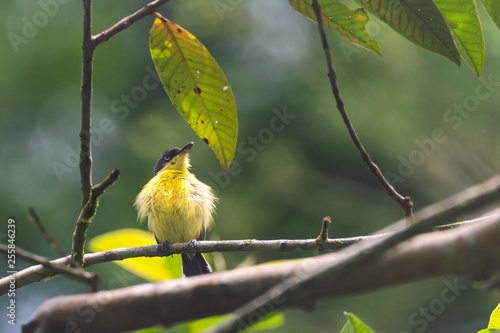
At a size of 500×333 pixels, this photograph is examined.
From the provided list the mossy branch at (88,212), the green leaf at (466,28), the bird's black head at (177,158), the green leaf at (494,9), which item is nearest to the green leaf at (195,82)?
the mossy branch at (88,212)

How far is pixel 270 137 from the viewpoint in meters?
8.33

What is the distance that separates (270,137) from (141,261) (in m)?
5.70

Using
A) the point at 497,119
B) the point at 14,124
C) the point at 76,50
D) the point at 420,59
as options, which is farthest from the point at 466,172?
the point at 14,124

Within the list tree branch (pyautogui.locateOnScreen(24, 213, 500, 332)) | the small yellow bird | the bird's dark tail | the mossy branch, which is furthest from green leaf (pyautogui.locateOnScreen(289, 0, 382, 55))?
the bird's dark tail

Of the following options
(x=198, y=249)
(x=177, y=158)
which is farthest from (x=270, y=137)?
(x=198, y=249)

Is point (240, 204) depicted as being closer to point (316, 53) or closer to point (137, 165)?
point (137, 165)

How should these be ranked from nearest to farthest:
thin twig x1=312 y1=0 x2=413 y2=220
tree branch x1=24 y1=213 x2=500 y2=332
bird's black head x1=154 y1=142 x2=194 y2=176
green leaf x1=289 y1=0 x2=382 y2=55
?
tree branch x1=24 y1=213 x2=500 y2=332
thin twig x1=312 y1=0 x2=413 y2=220
green leaf x1=289 y1=0 x2=382 y2=55
bird's black head x1=154 y1=142 x2=194 y2=176

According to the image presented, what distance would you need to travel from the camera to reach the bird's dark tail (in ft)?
17.2

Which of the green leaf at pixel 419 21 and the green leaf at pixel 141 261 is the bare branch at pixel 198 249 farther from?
the green leaf at pixel 419 21

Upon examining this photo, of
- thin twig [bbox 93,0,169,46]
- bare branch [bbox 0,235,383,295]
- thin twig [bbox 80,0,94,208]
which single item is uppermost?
thin twig [bbox 93,0,169,46]

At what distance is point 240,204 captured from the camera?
8.26 metres

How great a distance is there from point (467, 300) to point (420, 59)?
407 centimetres

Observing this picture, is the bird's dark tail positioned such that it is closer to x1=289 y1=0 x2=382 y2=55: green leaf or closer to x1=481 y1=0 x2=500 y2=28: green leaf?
x1=289 y1=0 x2=382 y2=55: green leaf

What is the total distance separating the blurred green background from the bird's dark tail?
2016mm
